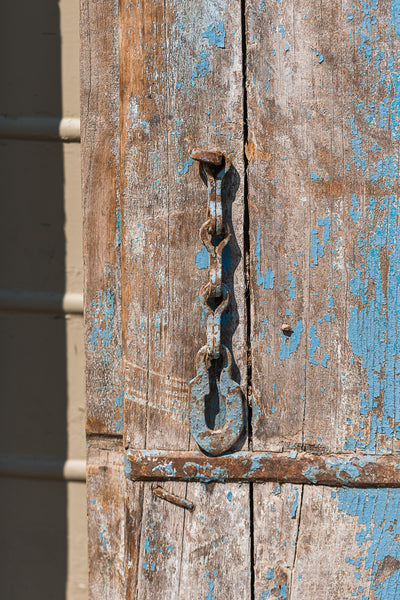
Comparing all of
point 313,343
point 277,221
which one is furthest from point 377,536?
point 277,221

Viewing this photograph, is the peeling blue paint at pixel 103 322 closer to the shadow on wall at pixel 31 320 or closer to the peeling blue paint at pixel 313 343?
the shadow on wall at pixel 31 320

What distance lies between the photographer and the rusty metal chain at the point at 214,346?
2.47ft

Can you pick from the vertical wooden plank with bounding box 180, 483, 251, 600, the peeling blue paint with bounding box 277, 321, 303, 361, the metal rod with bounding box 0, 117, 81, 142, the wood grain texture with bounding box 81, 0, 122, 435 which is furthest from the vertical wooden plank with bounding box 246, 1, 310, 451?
the metal rod with bounding box 0, 117, 81, 142

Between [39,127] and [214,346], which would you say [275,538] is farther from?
[39,127]

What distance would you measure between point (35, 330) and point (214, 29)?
681 millimetres

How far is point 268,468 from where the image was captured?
2.56 ft

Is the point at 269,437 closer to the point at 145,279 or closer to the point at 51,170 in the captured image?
the point at 145,279

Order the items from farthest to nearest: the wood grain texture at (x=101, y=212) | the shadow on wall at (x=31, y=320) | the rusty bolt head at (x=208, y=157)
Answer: the shadow on wall at (x=31, y=320) → the wood grain texture at (x=101, y=212) → the rusty bolt head at (x=208, y=157)

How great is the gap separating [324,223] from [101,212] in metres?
0.39

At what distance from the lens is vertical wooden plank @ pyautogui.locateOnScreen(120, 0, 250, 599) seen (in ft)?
2.52

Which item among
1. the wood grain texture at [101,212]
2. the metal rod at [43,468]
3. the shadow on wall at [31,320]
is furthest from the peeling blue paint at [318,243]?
the metal rod at [43,468]

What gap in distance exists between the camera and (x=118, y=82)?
83 cm

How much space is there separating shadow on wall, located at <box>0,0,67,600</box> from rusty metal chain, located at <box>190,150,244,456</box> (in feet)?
1.29

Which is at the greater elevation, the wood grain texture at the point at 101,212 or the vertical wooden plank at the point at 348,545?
the wood grain texture at the point at 101,212
